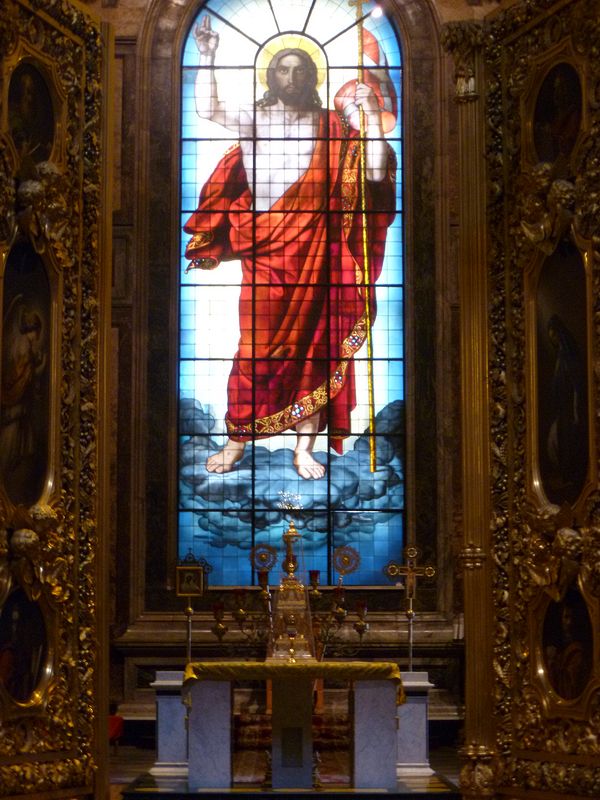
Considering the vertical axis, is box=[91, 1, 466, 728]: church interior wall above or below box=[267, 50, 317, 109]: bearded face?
below

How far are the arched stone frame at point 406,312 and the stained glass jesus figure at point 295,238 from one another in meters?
0.40

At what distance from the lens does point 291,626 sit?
516 inches

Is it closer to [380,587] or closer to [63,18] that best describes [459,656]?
[380,587]

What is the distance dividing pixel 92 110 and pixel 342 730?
6.85 metres

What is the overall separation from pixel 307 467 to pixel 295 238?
8.74 feet

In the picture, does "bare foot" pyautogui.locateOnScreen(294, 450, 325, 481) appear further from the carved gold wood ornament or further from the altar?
the carved gold wood ornament

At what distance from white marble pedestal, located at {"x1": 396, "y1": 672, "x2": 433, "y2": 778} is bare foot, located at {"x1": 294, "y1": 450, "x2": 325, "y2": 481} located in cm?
371

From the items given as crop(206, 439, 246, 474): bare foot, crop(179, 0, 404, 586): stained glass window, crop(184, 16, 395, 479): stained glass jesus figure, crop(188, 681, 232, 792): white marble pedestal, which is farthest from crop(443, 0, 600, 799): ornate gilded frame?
crop(206, 439, 246, 474): bare foot

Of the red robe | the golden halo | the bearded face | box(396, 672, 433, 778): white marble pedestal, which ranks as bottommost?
box(396, 672, 433, 778): white marble pedestal

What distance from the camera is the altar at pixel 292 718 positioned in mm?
12258

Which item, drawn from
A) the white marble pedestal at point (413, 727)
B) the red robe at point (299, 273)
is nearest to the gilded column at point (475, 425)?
the white marble pedestal at point (413, 727)

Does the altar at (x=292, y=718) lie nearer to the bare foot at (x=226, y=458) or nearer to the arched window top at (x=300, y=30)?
the bare foot at (x=226, y=458)

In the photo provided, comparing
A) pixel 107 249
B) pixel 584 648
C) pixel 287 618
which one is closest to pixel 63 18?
pixel 107 249

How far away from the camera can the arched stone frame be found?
1673 cm
